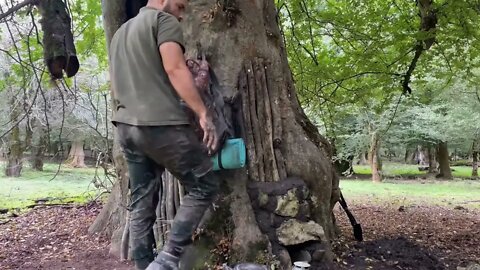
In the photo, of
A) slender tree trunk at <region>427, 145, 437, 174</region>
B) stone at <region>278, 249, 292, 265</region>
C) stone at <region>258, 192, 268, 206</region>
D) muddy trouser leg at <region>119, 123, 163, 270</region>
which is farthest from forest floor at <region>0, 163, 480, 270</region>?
slender tree trunk at <region>427, 145, 437, 174</region>

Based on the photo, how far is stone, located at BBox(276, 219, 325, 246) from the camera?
12.4ft

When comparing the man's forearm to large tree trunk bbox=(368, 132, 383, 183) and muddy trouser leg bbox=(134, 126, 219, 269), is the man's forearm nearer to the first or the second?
muddy trouser leg bbox=(134, 126, 219, 269)

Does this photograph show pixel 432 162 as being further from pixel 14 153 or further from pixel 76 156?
pixel 14 153

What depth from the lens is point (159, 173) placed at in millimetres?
3045

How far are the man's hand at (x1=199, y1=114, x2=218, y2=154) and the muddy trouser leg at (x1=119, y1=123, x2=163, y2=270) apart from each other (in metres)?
0.44

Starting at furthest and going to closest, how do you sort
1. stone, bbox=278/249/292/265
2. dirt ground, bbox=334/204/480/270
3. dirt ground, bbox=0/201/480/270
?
dirt ground, bbox=0/201/480/270 → dirt ground, bbox=334/204/480/270 → stone, bbox=278/249/292/265

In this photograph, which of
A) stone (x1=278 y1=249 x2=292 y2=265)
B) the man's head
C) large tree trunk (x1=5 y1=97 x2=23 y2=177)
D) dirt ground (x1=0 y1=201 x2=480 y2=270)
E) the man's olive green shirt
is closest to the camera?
the man's olive green shirt

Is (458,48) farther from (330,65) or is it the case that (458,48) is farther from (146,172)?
(146,172)

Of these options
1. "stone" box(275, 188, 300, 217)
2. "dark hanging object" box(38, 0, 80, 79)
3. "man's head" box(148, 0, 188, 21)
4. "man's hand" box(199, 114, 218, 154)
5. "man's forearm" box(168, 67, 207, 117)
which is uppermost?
"dark hanging object" box(38, 0, 80, 79)

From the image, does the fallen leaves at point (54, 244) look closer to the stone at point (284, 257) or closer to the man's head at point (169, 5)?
the stone at point (284, 257)

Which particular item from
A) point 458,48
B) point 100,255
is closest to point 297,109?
point 100,255

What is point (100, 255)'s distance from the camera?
16.7ft

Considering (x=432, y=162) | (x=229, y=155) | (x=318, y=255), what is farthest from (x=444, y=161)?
(x=229, y=155)

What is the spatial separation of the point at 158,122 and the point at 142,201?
0.57 meters
